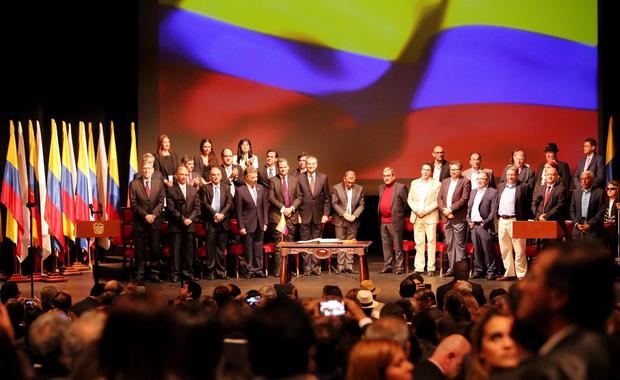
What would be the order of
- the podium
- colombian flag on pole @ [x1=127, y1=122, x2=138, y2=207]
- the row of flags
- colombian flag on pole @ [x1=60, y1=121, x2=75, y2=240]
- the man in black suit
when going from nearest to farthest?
the man in black suit → the podium → the row of flags → colombian flag on pole @ [x1=60, y1=121, x2=75, y2=240] → colombian flag on pole @ [x1=127, y1=122, x2=138, y2=207]

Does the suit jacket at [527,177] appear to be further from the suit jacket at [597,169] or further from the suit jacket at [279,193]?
the suit jacket at [279,193]

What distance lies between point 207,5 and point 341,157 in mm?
3082

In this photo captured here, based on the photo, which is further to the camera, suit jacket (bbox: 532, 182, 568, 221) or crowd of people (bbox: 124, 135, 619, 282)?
crowd of people (bbox: 124, 135, 619, 282)

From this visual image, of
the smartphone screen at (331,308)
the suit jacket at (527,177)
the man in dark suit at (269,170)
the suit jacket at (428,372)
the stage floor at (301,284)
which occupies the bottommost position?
the stage floor at (301,284)

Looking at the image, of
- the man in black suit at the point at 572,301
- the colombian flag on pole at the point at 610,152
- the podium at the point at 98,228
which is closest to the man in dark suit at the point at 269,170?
the podium at the point at 98,228

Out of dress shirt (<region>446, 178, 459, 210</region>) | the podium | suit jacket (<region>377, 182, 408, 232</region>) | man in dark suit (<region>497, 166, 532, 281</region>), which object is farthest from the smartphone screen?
suit jacket (<region>377, 182, 408, 232</region>)

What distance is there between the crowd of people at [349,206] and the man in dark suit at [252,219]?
0.01m

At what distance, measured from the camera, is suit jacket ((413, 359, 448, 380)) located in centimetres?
384

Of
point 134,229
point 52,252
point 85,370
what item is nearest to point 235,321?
point 85,370

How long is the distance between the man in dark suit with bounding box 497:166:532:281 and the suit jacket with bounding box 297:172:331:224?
2487 mm

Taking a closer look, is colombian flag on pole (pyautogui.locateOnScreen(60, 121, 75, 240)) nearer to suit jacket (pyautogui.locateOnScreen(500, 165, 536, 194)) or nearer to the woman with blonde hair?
suit jacket (pyautogui.locateOnScreen(500, 165, 536, 194))

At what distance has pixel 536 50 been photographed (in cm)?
1346

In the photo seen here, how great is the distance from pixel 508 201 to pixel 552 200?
1.88ft

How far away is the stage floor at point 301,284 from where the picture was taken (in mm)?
10459
